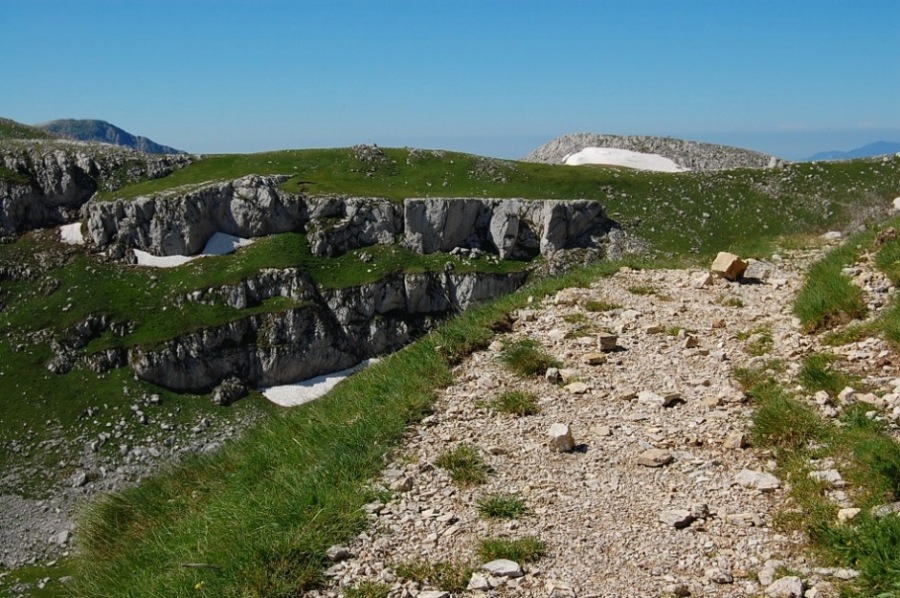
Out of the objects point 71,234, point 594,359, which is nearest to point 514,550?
point 594,359

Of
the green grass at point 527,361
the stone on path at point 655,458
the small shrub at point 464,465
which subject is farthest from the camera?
the green grass at point 527,361

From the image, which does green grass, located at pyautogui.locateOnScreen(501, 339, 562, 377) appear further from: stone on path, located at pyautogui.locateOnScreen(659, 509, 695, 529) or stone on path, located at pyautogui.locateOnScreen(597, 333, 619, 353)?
stone on path, located at pyautogui.locateOnScreen(659, 509, 695, 529)

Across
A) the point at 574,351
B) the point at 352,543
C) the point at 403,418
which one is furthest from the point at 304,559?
the point at 574,351

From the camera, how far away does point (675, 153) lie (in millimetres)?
128750

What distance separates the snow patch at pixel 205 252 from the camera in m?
84.3

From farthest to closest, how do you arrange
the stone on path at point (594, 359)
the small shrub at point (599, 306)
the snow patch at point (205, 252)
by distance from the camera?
the snow patch at point (205, 252) → the small shrub at point (599, 306) → the stone on path at point (594, 359)

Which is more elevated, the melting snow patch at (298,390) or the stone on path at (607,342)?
the stone on path at (607,342)

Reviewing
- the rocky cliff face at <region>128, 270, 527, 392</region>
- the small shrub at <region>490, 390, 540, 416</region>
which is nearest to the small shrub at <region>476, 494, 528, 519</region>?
the small shrub at <region>490, 390, 540, 416</region>

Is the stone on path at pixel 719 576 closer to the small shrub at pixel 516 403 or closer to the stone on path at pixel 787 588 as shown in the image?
the stone on path at pixel 787 588

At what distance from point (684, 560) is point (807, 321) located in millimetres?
6686

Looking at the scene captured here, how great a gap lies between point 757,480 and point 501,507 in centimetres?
281

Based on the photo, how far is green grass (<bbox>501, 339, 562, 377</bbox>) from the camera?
34.1ft

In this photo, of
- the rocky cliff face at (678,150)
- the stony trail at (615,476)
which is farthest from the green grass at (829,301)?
the rocky cliff face at (678,150)

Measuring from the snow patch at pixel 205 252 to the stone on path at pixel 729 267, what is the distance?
7806cm
